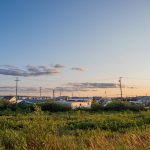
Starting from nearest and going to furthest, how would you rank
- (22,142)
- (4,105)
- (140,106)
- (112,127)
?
(22,142) → (112,127) → (140,106) → (4,105)

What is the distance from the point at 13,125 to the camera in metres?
28.3

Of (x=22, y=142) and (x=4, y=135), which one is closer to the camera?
(x=22, y=142)

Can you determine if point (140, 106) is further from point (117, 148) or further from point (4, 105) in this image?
point (117, 148)

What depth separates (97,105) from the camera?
6800cm

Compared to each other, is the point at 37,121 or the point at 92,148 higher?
the point at 37,121

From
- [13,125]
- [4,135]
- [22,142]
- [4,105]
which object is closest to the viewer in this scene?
[22,142]

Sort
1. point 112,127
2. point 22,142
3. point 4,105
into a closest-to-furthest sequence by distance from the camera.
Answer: point 22,142
point 112,127
point 4,105

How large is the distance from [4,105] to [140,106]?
2512 cm

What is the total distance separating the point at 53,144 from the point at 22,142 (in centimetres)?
83

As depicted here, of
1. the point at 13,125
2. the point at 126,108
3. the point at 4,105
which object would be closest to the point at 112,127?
the point at 13,125

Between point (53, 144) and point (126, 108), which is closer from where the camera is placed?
point (53, 144)

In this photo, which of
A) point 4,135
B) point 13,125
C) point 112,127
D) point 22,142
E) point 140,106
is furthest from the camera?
point 140,106

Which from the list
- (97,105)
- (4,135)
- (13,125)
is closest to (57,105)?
(97,105)

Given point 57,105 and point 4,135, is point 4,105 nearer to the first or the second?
point 57,105
